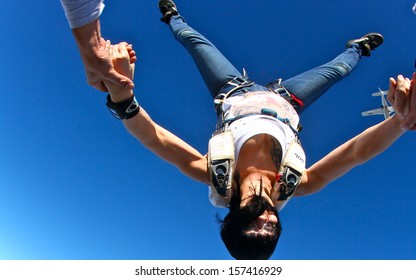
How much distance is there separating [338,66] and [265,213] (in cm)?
269

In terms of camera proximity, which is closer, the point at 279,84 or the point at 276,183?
the point at 276,183

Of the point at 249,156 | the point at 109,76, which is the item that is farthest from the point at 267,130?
the point at 109,76

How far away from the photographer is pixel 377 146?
3.67m

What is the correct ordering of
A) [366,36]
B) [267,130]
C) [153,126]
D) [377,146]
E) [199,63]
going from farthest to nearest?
[366,36]
[199,63]
[267,130]
[153,126]
[377,146]

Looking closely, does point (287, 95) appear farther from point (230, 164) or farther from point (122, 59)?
point (122, 59)

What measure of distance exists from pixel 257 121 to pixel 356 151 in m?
1.09

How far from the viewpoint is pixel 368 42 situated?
6121 millimetres

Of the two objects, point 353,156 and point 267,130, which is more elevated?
point 267,130

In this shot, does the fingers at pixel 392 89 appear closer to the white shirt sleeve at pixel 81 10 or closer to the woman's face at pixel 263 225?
the woman's face at pixel 263 225

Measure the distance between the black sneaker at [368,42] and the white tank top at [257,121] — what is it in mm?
2115

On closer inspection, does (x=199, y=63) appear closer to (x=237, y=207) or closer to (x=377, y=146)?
(x=237, y=207)

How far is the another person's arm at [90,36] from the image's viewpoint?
1827mm

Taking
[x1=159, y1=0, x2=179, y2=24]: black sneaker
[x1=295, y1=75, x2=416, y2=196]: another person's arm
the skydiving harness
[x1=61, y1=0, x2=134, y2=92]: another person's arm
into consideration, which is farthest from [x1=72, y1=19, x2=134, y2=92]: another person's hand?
[x1=159, y1=0, x2=179, y2=24]: black sneaker

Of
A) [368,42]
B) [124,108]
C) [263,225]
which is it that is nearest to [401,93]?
[263,225]
